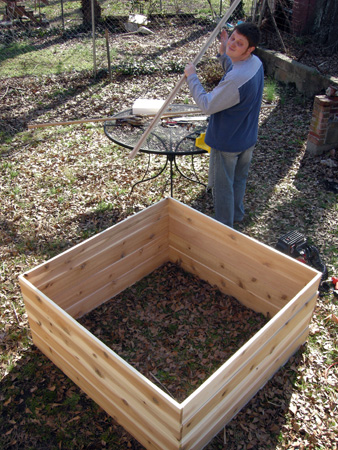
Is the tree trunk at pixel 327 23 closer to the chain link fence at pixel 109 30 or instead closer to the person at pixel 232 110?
the chain link fence at pixel 109 30

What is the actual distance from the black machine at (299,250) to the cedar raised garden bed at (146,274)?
513mm

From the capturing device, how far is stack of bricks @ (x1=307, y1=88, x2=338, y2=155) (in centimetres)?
561

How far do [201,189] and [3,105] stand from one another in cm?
412

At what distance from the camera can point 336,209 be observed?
4.97 m

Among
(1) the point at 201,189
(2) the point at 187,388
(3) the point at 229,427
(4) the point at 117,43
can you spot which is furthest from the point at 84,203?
(4) the point at 117,43

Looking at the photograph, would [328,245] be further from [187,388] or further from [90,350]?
[90,350]

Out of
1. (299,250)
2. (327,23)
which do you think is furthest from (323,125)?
(327,23)

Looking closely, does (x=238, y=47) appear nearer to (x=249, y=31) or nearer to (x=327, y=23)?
(x=249, y=31)

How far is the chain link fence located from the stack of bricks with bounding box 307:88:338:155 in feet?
10.2

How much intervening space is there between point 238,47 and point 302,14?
21.8 ft

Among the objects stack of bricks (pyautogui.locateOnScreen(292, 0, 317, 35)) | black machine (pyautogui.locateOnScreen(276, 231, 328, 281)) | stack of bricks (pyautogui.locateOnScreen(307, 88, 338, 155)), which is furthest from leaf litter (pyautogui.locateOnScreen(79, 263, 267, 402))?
stack of bricks (pyautogui.locateOnScreen(292, 0, 317, 35))

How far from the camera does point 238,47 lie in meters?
3.52

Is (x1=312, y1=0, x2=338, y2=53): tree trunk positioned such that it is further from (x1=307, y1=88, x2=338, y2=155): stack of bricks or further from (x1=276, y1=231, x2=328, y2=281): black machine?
(x1=276, y1=231, x2=328, y2=281): black machine

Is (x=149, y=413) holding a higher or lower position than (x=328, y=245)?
higher
